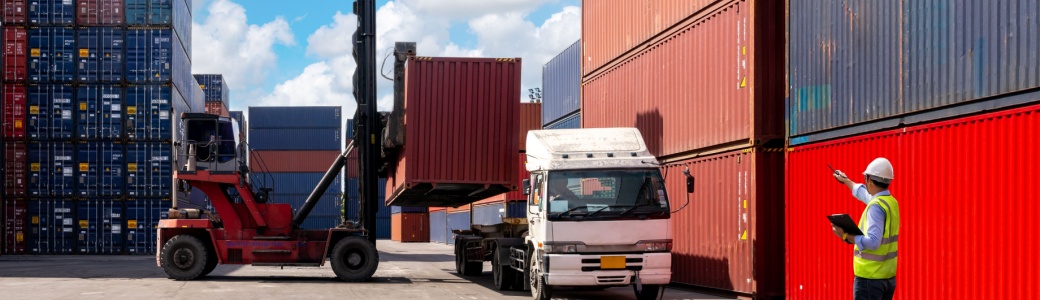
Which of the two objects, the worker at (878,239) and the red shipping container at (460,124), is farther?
the red shipping container at (460,124)

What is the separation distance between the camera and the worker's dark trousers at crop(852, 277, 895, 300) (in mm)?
7547

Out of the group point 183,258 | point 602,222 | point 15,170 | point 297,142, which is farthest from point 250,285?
point 297,142

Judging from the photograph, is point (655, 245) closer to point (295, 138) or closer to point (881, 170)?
point (881, 170)

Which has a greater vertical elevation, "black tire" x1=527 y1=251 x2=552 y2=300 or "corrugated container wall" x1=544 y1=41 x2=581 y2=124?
"corrugated container wall" x1=544 y1=41 x2=581 y2=124

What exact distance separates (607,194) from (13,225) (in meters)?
26.3

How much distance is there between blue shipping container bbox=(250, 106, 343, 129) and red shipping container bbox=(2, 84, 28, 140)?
40.9 m

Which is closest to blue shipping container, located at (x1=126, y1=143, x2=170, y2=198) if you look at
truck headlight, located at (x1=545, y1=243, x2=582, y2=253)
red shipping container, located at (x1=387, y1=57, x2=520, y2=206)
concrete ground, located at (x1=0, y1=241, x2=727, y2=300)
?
concrete ground, located at (x1=0, y1=241, x2=727, y2=300)

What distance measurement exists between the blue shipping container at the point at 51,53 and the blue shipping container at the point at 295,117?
40761 millimetres

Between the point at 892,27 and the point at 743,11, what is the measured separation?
3.25 metres

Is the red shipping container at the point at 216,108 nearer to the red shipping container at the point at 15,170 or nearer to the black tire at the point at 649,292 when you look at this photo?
the red shipping container at the point at 15,170

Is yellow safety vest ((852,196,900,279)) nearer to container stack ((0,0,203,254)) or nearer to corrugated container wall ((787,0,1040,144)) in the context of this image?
corrugated container wall ((787,0,1040,144))

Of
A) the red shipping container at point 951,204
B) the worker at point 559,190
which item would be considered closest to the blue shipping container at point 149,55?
the worker at point 559,190

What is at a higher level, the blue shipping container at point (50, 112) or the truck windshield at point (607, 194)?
the blue shipping container at point (50, 112)

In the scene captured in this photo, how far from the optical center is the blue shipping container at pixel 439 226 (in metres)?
63.9
